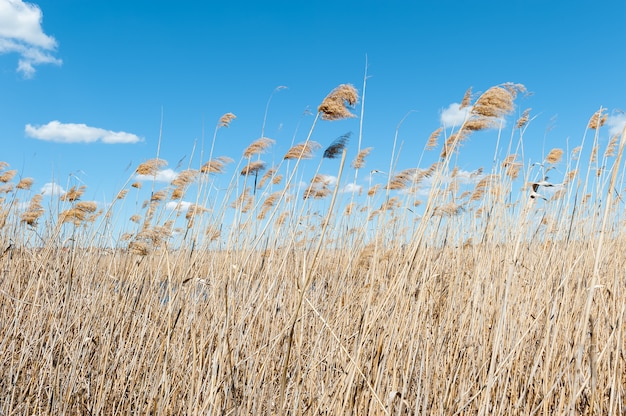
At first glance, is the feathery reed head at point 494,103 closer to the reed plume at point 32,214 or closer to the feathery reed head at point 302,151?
the feathery reed head at point 302,151

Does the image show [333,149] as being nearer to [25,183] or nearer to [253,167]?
[253,167]

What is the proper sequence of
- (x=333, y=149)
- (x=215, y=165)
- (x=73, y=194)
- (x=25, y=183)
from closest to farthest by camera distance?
(x=333, y=149) < (x=215, y=165) < (x=73, y=194) < (x=25, y=183)

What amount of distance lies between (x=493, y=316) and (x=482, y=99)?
40.9 inches

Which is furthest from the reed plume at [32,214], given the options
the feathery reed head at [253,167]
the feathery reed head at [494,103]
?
the feathery reed head at [494,103]

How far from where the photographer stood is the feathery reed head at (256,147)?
279 centimetres

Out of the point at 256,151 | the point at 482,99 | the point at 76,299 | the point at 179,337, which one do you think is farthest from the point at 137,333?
the point at 482,99

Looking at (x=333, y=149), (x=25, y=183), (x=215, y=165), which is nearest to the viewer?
(x=333, y=149)

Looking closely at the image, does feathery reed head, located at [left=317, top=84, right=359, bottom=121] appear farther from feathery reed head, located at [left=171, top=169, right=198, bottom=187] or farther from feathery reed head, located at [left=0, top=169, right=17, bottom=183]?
feathery reed head, located at [left=0, top=169, right=17, bottom=183]

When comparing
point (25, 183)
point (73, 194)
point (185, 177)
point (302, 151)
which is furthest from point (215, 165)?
point (25, 183)

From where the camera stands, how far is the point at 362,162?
335 cm

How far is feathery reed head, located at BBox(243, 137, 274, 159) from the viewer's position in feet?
9.16

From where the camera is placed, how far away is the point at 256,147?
2.81m

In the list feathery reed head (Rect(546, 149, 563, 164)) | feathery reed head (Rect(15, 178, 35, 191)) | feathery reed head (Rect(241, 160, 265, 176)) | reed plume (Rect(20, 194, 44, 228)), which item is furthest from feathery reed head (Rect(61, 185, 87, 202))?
feathery reed head (Rect(546, 149, 563, 164))

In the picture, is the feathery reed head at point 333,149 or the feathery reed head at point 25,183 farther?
the feathery reed head at point 25,183
